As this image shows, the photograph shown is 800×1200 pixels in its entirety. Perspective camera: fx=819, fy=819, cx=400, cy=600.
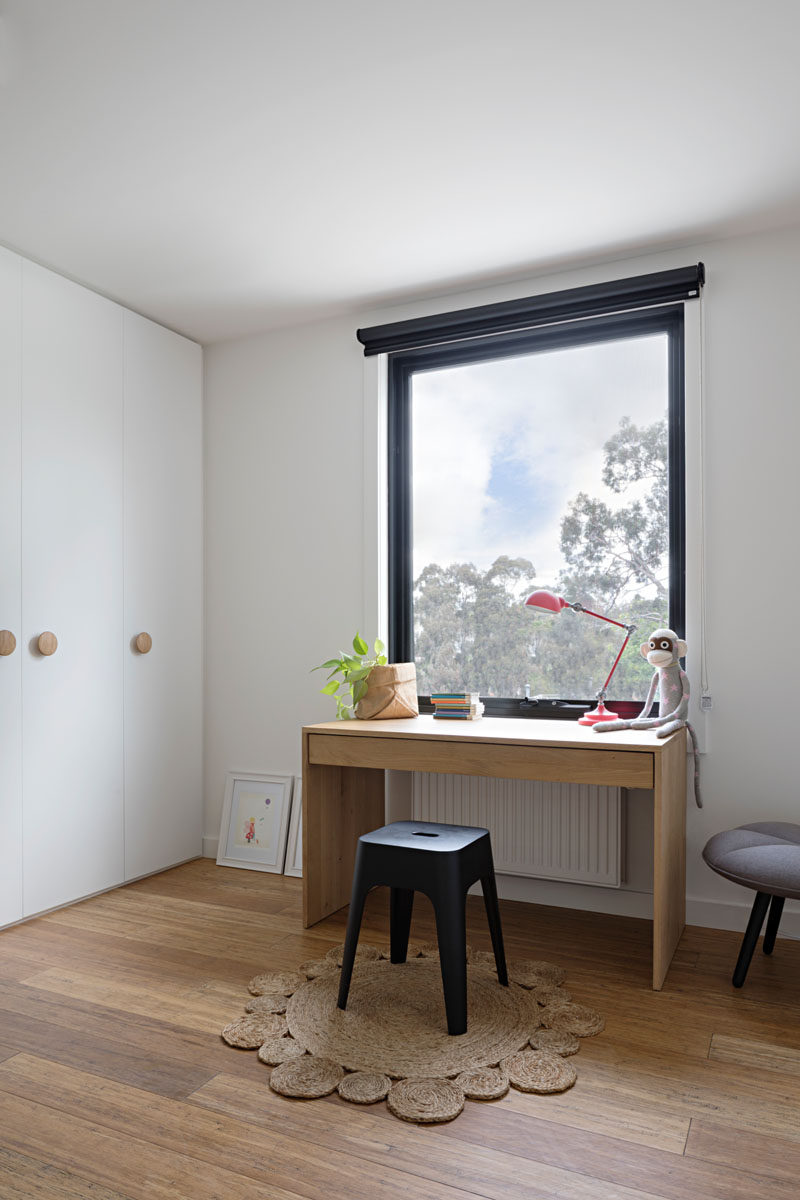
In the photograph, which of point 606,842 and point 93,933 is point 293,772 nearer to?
point 93,933

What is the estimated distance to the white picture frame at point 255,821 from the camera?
3.56 m

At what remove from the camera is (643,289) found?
2902 millimetres

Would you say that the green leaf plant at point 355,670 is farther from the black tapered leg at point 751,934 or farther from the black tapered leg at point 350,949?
the black tapered leg at point 751,934

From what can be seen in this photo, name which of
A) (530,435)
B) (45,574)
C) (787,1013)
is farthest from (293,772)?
(787,1013)


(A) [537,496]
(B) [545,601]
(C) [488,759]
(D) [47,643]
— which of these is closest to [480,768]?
(C) [488,759]

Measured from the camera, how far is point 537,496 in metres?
3.26

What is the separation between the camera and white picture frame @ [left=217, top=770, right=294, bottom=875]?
356 cm

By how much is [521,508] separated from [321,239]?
1252 mm

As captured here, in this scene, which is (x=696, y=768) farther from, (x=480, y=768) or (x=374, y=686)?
(x=374, y=686)

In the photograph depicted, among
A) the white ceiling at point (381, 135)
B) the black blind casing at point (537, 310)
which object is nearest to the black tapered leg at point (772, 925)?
the black blind casing at point (537, 310)

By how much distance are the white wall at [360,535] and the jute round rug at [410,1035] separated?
0.87 meters

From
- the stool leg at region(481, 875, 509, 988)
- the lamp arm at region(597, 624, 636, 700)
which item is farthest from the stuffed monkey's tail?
the stool leg at region(481, 875, 509, 988)

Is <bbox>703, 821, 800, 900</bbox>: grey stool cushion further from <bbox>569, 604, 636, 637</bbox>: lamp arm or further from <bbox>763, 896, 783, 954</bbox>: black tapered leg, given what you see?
<bbox>569, 604, 636, 637</bbox>: lamp arm

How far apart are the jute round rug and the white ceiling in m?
2.37
